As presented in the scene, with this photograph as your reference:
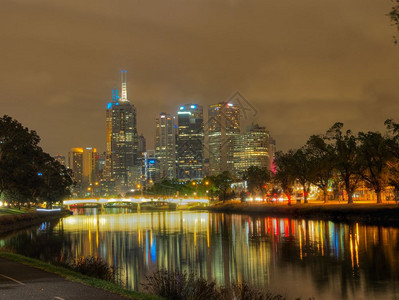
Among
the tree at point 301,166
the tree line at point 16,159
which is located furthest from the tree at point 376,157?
the tree line at point 16,159

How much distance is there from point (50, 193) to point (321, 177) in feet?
245

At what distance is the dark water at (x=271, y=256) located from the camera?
32500 mm

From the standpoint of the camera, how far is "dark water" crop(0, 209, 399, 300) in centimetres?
3250

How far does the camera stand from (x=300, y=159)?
113688 millimetres

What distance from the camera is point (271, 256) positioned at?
46625mm

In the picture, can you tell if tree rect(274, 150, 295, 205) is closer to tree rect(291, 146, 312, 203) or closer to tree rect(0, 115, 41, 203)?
tree rect(291, 146, 312, 203)

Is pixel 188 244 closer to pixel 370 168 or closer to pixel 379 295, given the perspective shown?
pixel 379 295

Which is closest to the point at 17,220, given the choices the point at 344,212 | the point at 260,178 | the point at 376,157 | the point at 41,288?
the point at 344,212

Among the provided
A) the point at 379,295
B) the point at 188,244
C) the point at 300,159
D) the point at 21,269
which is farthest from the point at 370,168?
the point at 21,269

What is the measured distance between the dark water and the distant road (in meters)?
8.82

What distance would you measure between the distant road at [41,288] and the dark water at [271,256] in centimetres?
882

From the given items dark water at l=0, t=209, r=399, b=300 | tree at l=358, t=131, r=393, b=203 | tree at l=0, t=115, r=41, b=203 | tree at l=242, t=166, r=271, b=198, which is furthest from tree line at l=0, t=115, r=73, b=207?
tree at l=242, t=166, r=271, b=198

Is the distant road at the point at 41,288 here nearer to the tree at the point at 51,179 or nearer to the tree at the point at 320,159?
the tree at the point at 320,159

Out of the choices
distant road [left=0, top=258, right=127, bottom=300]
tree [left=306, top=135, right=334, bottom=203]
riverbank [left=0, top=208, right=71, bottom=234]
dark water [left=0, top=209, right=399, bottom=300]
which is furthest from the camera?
tree [left=306, top=135, right=334, bottom=203]
